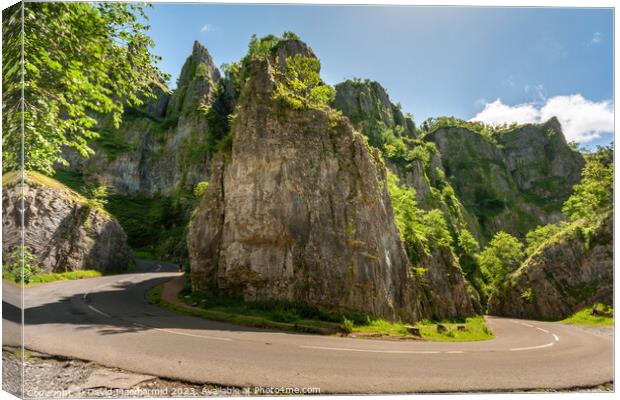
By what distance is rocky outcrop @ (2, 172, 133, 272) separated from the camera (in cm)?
2202

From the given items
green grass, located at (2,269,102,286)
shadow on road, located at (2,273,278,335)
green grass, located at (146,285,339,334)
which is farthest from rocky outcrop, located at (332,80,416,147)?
shadow on road, located at (2,273,278,335)

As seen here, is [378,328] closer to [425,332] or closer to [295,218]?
[425,332]

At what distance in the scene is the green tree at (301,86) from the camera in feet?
56.0

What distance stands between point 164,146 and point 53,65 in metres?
65.9

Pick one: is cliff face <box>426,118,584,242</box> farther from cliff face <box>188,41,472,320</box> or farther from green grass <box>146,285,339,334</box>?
green grass <box>146,285,339,334</box>

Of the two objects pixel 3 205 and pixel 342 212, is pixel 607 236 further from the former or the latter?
pixel 3 205

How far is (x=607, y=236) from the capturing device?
15695 millimetres

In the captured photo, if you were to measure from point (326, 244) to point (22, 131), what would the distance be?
11.3 meters

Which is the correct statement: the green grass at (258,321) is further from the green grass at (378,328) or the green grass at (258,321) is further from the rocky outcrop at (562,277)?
the rocky outcrop at (562,277)

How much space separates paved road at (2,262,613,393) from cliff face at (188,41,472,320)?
4220 mm

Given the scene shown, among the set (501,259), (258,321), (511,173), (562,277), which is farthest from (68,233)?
(511,173)

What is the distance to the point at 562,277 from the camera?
2570 centimetres

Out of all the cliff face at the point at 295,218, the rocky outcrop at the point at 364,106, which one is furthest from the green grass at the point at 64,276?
the rocky outcrop at the point at 364,106

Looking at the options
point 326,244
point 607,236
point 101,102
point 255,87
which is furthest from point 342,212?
point 607,236
